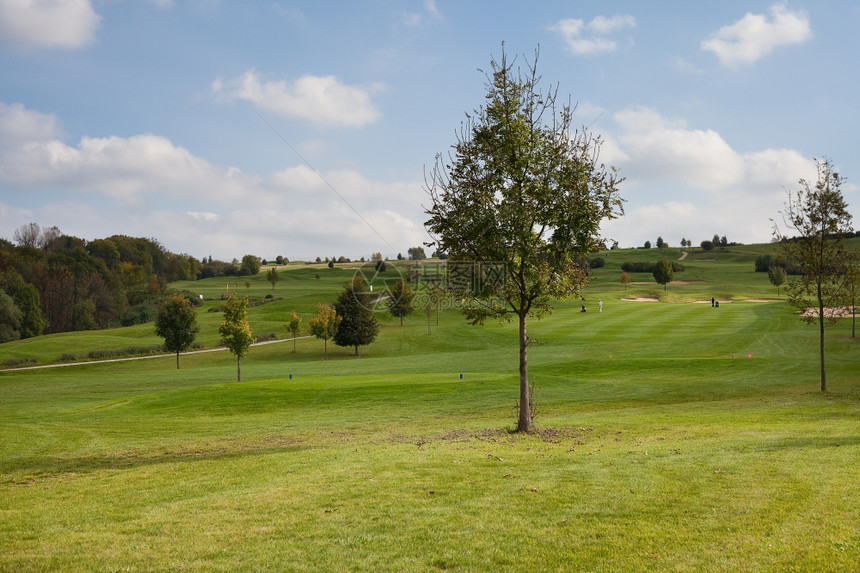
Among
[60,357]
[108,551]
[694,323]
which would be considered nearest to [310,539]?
[108,551]

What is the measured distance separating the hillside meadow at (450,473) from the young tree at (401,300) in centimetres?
3756

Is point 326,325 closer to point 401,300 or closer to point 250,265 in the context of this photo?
point 401,300

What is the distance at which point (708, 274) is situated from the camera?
127750mm

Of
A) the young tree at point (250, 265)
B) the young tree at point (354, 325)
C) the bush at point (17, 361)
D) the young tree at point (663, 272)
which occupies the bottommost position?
the bush at point (17, 361)

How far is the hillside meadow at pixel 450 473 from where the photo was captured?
8.09 metres

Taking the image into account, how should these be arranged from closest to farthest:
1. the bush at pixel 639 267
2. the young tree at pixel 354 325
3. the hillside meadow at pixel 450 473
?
1. the hillside meadow at pixel 450 473
2. the young tree at pixel 354 325
3. the bush at pixel 639 267

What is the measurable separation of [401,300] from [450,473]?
2588 inches

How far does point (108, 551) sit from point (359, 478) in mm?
5039

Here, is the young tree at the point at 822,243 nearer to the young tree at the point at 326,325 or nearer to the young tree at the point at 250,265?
the young tree at the point at 326,325

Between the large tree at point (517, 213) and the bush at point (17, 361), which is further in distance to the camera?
the bush at point (17, 361)

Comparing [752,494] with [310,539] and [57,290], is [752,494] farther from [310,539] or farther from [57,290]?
[57,290]

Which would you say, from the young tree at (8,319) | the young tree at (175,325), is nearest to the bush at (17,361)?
the young tree at (175,325)

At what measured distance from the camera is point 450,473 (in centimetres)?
1261

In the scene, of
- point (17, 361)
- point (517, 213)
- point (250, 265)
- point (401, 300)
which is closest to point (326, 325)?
point (401, 300)
